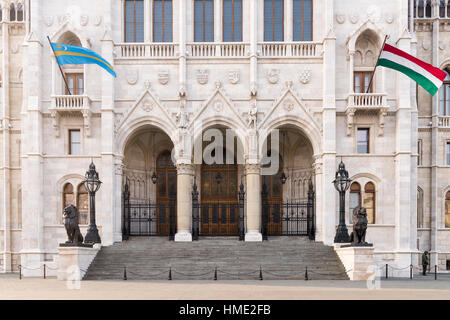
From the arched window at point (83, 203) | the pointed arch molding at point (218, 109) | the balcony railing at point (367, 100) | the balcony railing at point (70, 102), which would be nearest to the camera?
the balcony railing at point (367, 100)

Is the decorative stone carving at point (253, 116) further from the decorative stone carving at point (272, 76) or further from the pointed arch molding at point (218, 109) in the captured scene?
the decorative stone carving at point (272, 76)

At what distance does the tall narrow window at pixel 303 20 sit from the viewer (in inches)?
1173

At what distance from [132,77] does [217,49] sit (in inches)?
206

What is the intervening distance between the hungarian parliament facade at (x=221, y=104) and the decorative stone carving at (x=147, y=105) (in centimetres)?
6

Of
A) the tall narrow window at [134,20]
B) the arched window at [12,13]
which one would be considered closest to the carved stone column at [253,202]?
the tall narrow window at [134,20]

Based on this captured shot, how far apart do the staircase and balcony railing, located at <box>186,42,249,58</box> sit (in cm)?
1072

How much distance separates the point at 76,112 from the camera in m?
→ 28.9

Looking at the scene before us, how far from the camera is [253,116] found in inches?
1129

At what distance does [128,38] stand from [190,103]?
5483 mm

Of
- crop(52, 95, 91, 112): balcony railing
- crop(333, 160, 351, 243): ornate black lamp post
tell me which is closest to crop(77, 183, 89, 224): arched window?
A: crop(52, 95, 91, 112): balcony railing

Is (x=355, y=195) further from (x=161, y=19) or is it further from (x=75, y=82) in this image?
(x=75, y=82)
